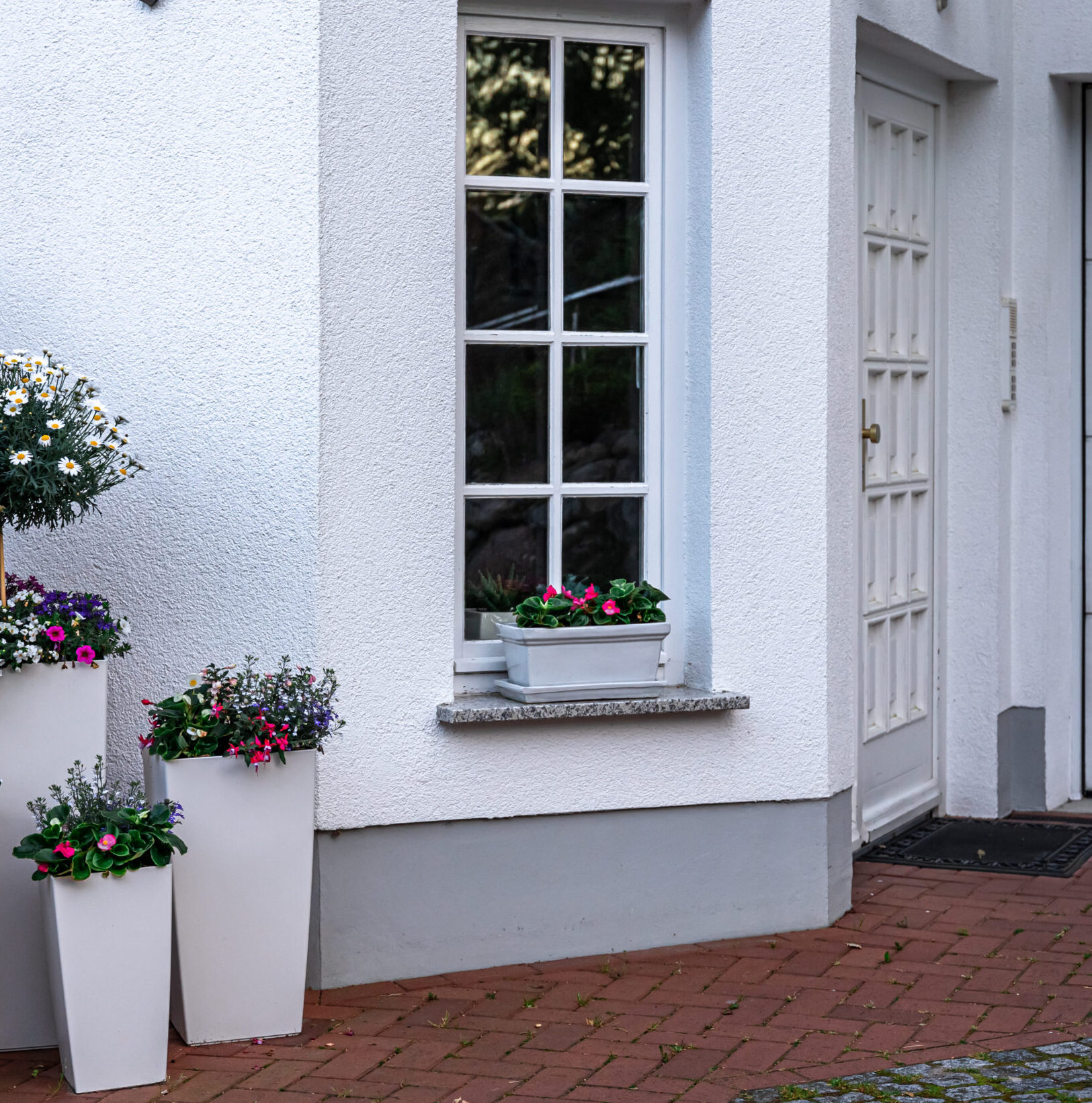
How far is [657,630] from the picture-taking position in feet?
15.1

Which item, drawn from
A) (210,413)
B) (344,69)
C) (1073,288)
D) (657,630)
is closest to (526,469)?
(657,630)

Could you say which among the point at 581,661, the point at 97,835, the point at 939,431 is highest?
the point at 939,431

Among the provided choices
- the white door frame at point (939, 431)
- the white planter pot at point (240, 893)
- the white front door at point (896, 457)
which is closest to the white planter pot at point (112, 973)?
the white planter pot at point (240, 893)

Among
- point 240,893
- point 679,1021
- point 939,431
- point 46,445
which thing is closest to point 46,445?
point 46,445

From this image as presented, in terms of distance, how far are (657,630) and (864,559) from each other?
4.46 ft

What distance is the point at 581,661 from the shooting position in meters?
4.56

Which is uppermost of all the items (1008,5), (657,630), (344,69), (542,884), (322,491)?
(1008,5)

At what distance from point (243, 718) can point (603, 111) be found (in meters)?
2.18

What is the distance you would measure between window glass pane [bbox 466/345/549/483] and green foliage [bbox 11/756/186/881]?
4.84ft

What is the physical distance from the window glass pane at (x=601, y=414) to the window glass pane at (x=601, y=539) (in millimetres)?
81

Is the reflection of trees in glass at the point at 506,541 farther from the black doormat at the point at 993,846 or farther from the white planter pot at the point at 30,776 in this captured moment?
the black doormat at the point at 993,846

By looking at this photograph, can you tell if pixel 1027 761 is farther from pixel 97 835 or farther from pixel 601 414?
pixel 97 835

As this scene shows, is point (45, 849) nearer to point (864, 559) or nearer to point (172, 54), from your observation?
point (172, 54)

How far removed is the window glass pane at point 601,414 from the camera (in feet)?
15.8
